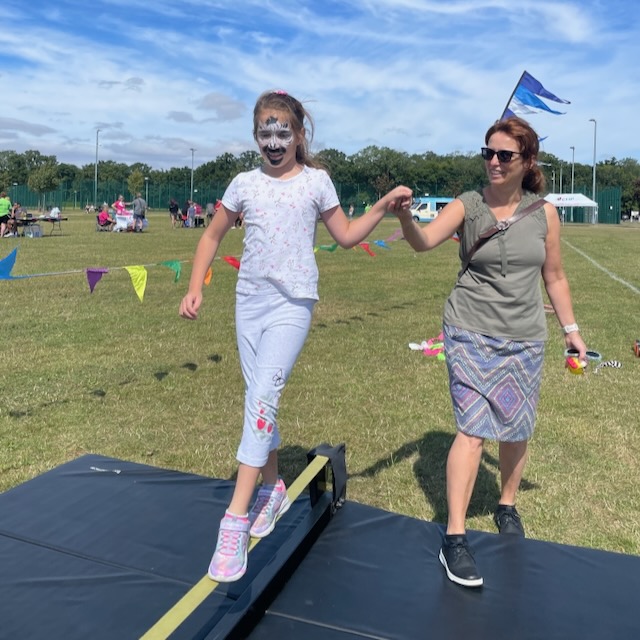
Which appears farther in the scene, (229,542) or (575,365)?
(575,365)

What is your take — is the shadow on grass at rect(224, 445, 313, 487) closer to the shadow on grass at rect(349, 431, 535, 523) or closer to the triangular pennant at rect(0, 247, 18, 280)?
the shadow on grass at rect(349, 431, 535, 523)

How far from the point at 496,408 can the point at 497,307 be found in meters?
0.47

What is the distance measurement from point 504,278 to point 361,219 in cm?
72

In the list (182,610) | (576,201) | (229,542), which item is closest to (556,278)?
(229,542)

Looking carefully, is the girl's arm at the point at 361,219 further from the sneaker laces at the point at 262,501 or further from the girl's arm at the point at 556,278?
the sneaker laces at the point at 262,501

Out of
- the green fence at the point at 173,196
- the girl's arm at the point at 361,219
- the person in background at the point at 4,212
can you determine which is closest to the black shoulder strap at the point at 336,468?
the girl's arm at the point at 361,219

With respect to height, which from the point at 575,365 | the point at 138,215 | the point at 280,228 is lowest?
the point at 575,365

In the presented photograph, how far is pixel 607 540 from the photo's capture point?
11.7 ft

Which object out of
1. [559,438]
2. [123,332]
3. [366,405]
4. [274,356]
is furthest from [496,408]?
[123,332]

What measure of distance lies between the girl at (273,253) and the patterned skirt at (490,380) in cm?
73

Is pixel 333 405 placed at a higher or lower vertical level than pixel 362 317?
lower

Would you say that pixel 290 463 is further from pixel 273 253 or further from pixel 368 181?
pixel 368 181

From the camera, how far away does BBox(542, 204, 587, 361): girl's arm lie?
3.10 meters

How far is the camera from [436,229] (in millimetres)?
3031
